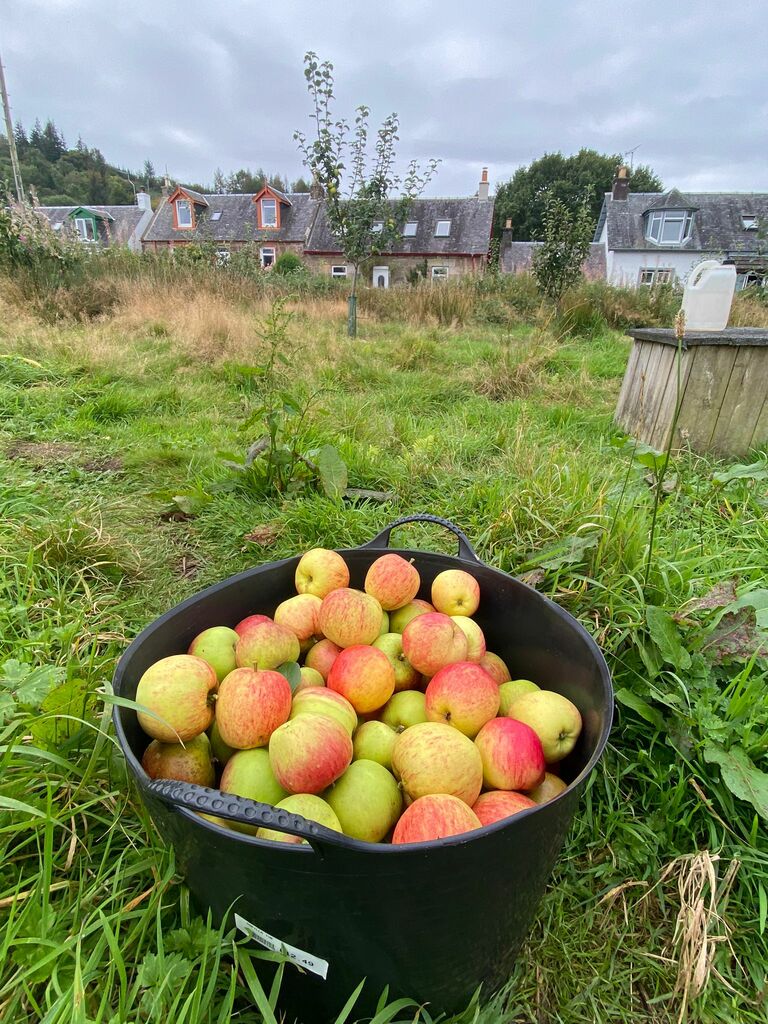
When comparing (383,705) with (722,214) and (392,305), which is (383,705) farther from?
(722,214)

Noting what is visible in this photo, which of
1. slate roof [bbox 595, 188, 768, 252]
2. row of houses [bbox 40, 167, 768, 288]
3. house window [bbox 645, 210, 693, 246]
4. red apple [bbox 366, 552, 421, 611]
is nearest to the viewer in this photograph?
red apple [bbox 366, 552, 421, 611]

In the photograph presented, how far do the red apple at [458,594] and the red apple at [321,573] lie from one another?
0.28 meters

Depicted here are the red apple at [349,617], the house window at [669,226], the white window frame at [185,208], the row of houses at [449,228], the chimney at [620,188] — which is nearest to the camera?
the red apple at [349,617]

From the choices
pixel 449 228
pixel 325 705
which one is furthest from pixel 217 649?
pixel 449 228

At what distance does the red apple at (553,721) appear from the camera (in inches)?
45.6

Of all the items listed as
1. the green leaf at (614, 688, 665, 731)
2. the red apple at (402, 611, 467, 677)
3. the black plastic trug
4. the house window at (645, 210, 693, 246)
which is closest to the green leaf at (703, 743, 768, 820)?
the green leaf at (614, 688, 665, 731)

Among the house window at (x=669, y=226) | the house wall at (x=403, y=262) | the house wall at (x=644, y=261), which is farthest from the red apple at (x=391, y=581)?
the house window at (x=669, y=226)

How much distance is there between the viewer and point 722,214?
29.8m

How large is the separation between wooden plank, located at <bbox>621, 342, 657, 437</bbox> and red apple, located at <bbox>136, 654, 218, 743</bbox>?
3.86 m

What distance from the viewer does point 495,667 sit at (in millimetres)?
1447

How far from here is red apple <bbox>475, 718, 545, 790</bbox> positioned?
3.51 feet

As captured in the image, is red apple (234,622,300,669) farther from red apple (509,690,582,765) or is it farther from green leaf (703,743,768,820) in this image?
green leaf (703,743,768,820)

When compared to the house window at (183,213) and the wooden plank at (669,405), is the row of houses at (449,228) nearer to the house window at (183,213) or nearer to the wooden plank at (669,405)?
the house window at (183,213)

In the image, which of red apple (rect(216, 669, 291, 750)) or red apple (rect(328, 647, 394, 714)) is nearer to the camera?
red apple (rect(216, 669, 291, 750))
